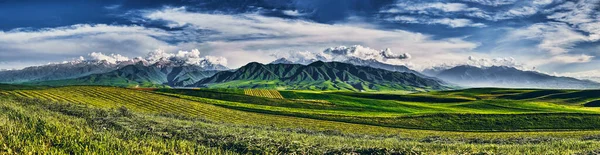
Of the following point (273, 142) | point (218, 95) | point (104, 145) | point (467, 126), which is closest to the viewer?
point (104, 145)

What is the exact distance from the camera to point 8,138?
81.5ft

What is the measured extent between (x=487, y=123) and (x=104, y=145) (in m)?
74.4

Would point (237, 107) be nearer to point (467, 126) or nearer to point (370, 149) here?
point (467, 126)

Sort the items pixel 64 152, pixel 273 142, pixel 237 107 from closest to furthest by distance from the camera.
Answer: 1. pixel 64 152
2. pixel 273 142
3. pixel 237 107

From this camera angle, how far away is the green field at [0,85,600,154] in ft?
90.8

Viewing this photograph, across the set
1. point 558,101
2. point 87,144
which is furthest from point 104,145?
point 558,101

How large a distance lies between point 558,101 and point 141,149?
7536 inches

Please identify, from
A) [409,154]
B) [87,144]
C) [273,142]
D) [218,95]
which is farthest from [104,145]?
[218,95]

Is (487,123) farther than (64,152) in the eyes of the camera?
Yes

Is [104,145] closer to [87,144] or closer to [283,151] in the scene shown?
[87,144]

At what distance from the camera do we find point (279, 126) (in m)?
62.3

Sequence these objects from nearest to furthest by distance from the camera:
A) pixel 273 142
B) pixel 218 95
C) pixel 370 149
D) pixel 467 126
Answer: pixel 370 149
pixel 273 142
pixel 467 126
pixel 218 95

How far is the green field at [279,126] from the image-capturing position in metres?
27.7

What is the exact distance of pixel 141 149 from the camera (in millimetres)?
25453
